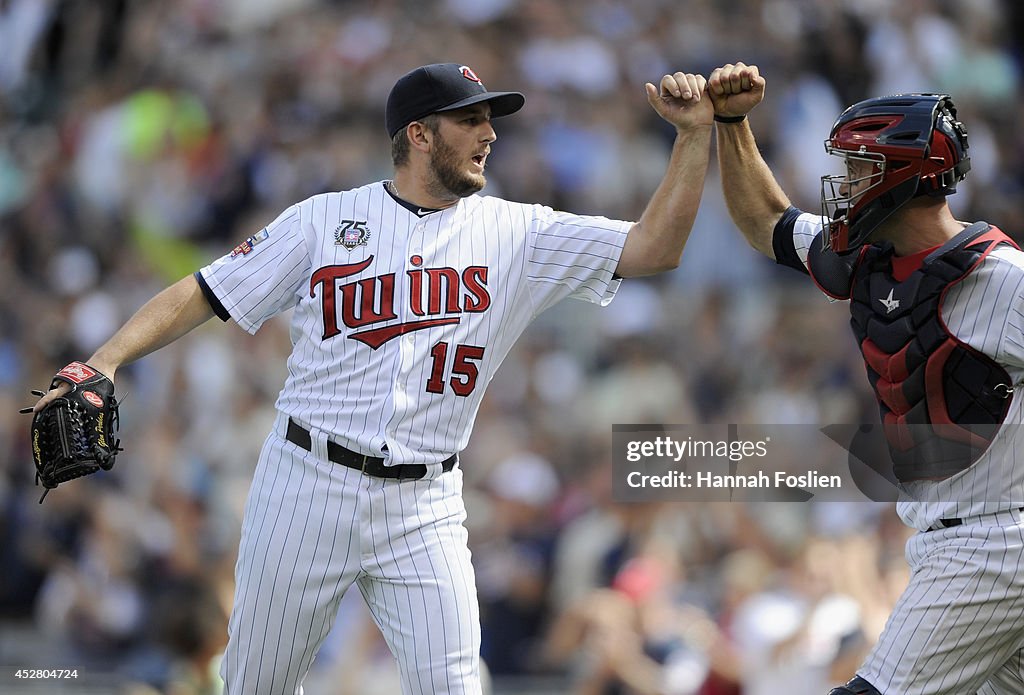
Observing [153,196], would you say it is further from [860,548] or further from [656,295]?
[860,548]

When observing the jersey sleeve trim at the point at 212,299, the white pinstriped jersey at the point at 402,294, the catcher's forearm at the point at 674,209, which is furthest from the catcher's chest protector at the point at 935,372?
the jersey sleeve trim at the point at 212,299

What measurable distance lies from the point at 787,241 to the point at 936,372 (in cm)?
80

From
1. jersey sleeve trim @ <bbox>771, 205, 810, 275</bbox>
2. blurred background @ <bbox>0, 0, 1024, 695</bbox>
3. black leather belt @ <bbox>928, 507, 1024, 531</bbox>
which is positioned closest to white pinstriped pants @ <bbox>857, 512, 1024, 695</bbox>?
black leather belt @ <bbox>928, 507, 1024, 531</bbox>

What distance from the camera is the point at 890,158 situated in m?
3.77

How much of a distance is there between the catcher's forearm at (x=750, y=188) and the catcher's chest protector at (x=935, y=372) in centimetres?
68

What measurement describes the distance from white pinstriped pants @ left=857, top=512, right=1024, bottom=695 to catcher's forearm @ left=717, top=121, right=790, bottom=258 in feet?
4.04

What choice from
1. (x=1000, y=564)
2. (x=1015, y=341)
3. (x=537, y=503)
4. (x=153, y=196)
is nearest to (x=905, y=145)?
(x=1015, y=341)

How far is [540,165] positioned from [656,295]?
1.33 metres

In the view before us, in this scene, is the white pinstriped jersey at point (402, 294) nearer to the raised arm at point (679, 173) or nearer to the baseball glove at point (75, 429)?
the raised arm at point (679, 173)

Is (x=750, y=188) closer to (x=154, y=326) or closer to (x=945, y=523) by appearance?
(x=945, y=523)

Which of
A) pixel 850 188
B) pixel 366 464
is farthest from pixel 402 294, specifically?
pixel 850 188

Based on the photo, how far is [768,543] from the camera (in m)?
6.98

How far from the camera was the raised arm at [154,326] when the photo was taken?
4.00 meters

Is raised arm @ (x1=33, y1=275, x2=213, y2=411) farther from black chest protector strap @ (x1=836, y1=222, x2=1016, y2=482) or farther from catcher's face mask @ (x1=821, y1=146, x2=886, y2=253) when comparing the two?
black chest protector strap @ (x1=836, y1=222, x2=1016, y2=482)
